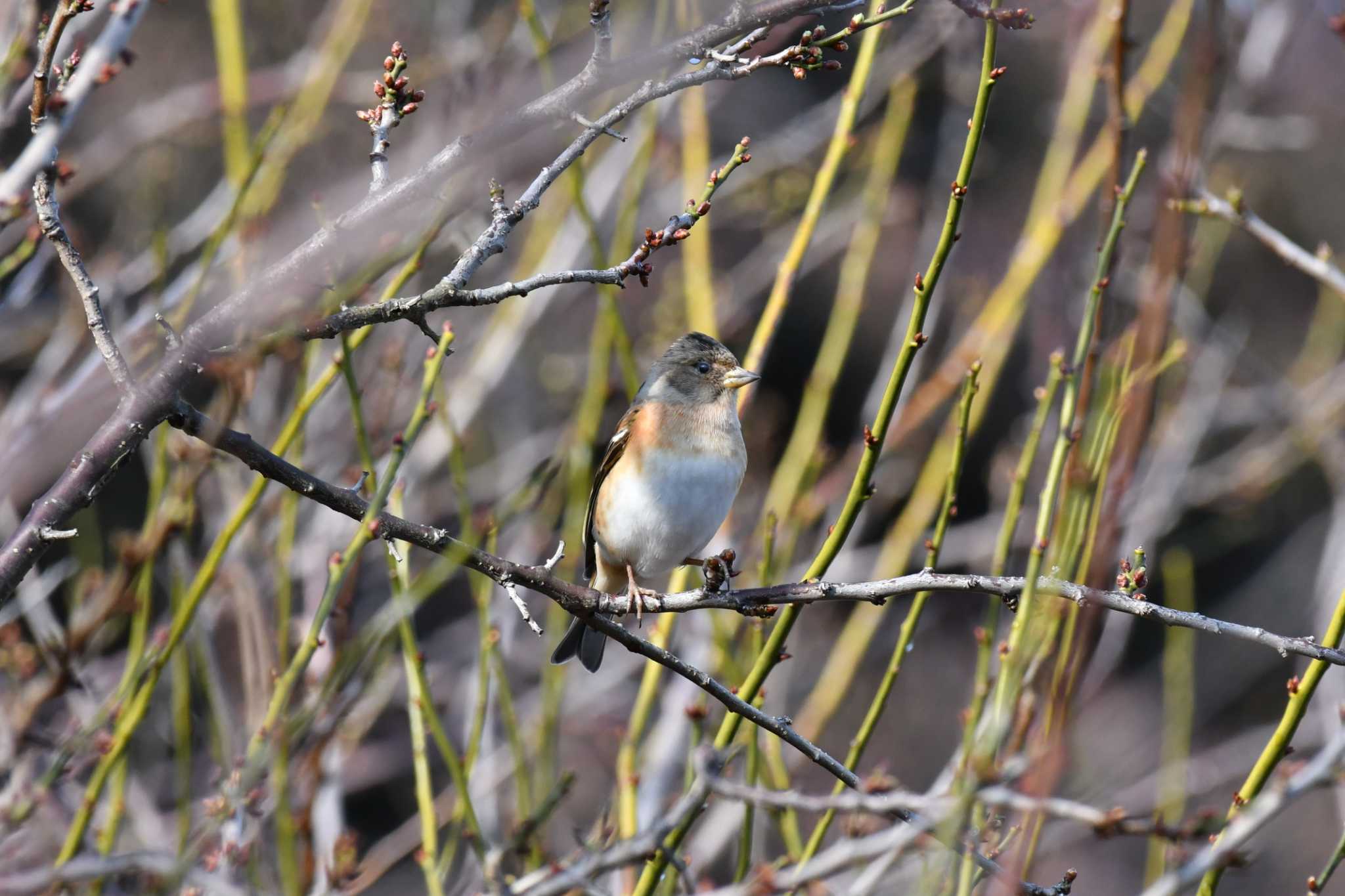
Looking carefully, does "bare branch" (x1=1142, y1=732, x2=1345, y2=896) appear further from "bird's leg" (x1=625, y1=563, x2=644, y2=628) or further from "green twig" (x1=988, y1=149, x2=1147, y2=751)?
"bird's leg" (x1=625, y1=563, x2=644, y2=628)

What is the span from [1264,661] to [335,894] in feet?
28.9

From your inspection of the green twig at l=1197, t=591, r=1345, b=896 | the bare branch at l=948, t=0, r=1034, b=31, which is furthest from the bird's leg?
the bare branch at l=948, t=0, r=1034, b=31

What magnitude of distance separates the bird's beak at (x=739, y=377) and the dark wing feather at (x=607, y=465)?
36 cm

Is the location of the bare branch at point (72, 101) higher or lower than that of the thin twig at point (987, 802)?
higher

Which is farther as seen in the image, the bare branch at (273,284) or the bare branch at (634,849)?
the bare branch at (273,284)

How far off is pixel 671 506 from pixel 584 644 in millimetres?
668

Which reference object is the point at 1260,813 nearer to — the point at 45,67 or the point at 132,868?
the point at 132,868

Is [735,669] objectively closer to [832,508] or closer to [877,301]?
[832,508]

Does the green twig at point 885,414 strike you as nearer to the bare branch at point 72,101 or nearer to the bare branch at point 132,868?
the bare branch at point 132,868

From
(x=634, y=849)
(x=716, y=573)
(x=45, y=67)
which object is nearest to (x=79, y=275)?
(x=45, y=67)

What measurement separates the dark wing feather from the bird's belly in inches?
9.1

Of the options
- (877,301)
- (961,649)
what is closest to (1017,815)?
(961,649)

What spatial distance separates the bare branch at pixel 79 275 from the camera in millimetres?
2217

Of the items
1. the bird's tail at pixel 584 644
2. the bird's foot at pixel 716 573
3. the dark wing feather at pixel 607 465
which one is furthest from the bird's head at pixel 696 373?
the bird's foot at pixel 716 573
